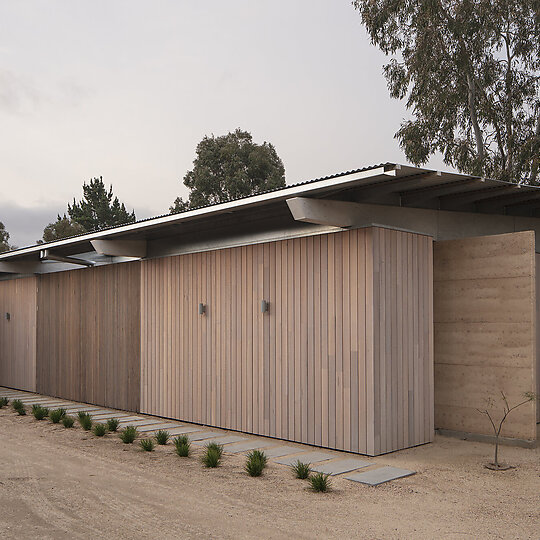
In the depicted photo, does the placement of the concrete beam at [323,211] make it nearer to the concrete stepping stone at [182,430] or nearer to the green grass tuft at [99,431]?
the concrete stepping stone at [182,430]

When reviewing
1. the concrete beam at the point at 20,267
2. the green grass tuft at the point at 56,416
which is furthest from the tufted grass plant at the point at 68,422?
the concrete beam at the point at 20,267

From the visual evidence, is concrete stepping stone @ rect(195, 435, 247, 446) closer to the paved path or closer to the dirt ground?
the paved path

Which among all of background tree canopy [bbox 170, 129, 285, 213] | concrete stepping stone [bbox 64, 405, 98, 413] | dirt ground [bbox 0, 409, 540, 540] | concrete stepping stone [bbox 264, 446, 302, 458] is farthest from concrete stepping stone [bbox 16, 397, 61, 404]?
background tree canopy [bbox 170, 129, 285, 213]

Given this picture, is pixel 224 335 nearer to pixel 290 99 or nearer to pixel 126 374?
pixel 126 374

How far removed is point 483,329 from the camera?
7066mm

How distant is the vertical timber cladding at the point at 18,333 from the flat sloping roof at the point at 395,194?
4417mm

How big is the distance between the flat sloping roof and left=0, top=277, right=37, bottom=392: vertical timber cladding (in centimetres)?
442

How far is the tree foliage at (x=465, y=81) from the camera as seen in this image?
52.6 ft

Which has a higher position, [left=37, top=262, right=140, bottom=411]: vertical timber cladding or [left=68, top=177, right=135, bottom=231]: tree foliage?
[left=68, top=177, right=135, bottom=231]: tree foliage

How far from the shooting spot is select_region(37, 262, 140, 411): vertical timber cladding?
9727 mm

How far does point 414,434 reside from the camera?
675cm

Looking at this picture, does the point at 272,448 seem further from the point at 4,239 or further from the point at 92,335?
the point at 4,239

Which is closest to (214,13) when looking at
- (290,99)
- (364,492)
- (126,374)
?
(290,99)

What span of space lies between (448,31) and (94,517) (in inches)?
604
